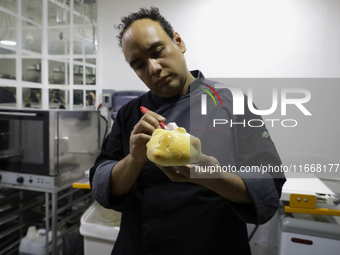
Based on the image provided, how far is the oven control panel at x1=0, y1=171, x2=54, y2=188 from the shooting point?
163 cm

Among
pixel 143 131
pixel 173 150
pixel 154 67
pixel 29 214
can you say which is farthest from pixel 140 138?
pixel 29 214

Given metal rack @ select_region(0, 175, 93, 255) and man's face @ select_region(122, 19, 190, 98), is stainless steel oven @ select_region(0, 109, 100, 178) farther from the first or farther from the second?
man's face @ select_region(122, 19, 190, 98)

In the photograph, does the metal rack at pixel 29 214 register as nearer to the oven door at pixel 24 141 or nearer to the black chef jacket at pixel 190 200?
the oven door at pixel 24 141

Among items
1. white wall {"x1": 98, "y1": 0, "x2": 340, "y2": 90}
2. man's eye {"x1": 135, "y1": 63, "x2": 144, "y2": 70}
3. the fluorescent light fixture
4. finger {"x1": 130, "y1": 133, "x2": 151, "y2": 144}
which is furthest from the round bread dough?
the fluorescent light fixture

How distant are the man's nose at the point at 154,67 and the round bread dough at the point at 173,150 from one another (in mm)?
258

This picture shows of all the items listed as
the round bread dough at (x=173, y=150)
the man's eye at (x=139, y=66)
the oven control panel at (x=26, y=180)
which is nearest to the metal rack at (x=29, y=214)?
the oven control panel at (x=26, y=180)

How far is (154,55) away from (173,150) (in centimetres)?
37

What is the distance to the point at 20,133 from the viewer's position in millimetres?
1712

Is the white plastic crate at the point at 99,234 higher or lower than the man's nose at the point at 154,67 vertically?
lower

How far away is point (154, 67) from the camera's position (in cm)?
71

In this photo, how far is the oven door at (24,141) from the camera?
1617 mm

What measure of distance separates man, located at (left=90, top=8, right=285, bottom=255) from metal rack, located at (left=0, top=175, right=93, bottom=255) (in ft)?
3.62

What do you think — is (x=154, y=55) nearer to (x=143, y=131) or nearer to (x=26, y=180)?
(x=143, y=131)

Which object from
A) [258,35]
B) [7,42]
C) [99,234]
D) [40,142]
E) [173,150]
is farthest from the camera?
[7,42]
